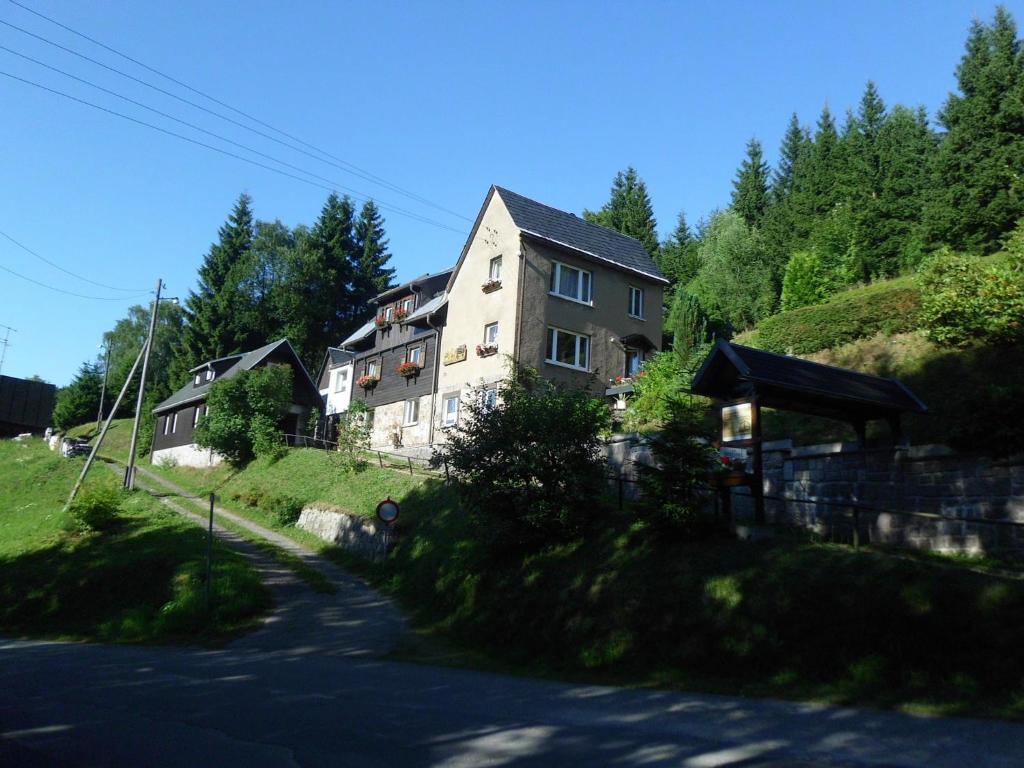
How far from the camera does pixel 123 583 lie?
792 inches

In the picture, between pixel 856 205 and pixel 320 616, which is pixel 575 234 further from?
pixel 320 616

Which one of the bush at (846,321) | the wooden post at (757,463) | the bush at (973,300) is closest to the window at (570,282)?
the bush at (846,321)

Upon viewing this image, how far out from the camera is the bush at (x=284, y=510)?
29.0m

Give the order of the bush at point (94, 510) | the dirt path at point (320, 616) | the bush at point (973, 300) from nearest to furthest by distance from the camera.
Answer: the dirt path at point (320, 616)
the bush at point (973, 300)
the bush at point (94, 510)

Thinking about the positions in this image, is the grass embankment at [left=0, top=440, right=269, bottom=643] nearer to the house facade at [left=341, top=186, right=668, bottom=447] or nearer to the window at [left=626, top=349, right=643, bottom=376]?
the house facade at [left=341, top=186, right=668, bottom=447]

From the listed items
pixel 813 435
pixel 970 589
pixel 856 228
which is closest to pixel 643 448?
pixel 813 435

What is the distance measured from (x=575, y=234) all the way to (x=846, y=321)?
49.0 ft

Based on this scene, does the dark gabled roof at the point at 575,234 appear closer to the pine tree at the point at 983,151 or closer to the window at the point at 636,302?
the window at the point at 636,302

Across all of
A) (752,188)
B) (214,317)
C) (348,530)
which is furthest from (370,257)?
(348,530)

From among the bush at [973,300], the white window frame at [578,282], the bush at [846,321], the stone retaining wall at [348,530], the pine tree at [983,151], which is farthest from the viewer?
the white window frame at [578,282]

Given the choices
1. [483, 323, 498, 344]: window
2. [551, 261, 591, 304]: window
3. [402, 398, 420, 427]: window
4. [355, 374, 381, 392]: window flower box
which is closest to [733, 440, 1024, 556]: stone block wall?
[551, 261, 591, 304]: window

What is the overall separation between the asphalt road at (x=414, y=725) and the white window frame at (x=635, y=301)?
1025 inches

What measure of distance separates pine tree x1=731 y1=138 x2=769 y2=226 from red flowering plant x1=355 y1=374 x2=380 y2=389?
33.0 m

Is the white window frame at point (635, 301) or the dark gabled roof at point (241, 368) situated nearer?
the white window frame at point (635, 301)
